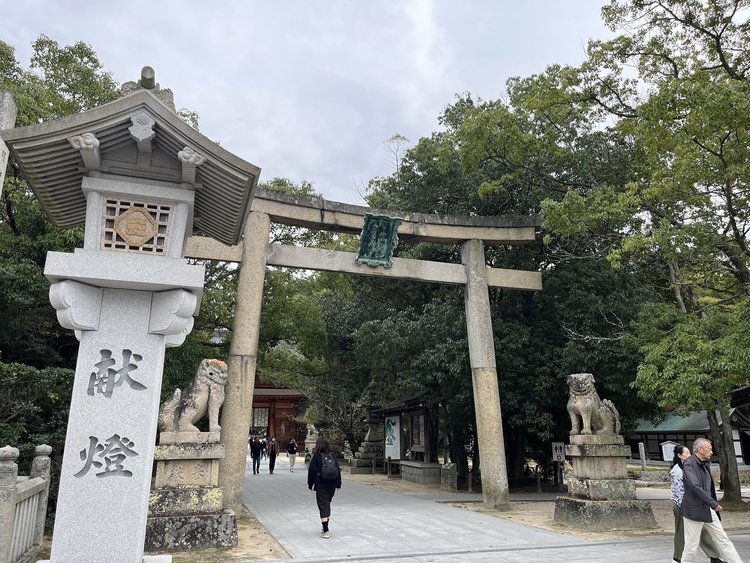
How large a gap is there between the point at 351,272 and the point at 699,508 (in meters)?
7.88

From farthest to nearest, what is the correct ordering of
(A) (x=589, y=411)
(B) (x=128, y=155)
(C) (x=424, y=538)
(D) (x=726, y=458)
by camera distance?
(D) (x=726, y=458) < (A) (x=589, y=411) < (C) (x=424, y=538) < (B) (x=128, y=155)

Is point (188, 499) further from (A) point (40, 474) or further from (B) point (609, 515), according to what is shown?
(B) point (609, 515)

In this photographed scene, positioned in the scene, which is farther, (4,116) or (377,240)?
(377,240)

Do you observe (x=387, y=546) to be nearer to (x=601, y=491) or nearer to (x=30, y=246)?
(x=601, y=491)

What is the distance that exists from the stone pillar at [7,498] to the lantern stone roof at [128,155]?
8.49 ft

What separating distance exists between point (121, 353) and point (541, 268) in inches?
501

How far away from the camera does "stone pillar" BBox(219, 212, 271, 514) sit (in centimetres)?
957

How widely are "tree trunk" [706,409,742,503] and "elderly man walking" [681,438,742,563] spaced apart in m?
8.31

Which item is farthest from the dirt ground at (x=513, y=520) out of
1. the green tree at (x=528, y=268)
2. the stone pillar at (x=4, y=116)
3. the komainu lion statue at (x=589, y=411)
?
the stone pillar at (x=4, y=116)

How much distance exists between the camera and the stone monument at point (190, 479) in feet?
24.0

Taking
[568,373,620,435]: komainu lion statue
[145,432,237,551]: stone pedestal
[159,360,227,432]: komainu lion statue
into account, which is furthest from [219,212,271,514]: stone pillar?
[568,373,620,435]: komainu lion statue

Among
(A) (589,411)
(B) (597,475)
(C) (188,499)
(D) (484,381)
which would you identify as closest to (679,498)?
(B) (597,475)

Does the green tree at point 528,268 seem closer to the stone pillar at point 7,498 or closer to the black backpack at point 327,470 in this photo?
the black backpack at point 327,470

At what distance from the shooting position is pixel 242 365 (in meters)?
10.2
